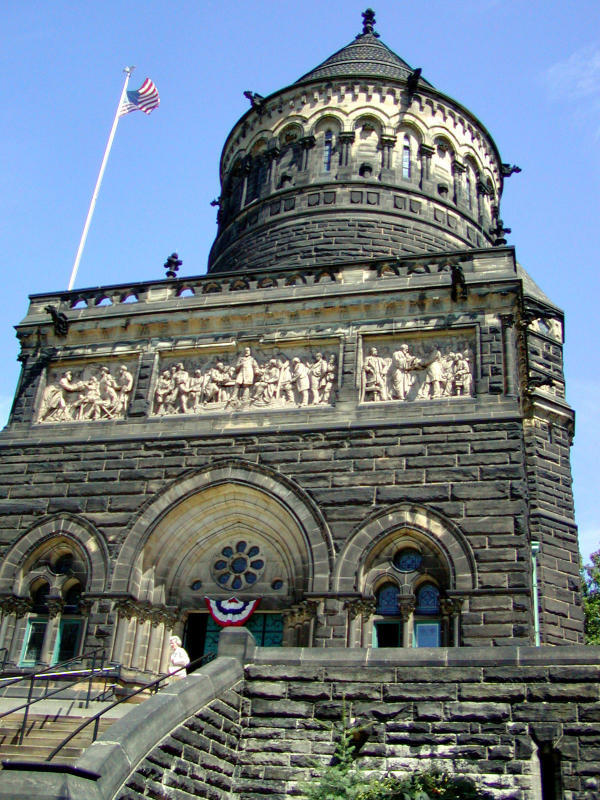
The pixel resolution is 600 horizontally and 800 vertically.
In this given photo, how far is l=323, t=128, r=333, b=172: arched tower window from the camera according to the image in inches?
902

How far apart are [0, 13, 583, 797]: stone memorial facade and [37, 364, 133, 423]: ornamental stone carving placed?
4 centimetres

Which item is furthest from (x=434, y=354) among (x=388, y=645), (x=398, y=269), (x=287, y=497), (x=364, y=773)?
(x=364, y=773)

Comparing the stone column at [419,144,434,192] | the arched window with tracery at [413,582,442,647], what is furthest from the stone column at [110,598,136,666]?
the stone column at [419,144,434,192]

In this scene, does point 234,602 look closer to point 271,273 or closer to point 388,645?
point 388,645

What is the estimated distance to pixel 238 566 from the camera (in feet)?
54.2

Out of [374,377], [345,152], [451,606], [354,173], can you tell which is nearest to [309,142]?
[345,152]

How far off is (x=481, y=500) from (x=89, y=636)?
674 centimetres

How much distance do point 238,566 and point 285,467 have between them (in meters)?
1.96

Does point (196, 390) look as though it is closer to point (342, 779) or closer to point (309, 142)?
point (309, 142)

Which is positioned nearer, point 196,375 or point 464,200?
point 196,375

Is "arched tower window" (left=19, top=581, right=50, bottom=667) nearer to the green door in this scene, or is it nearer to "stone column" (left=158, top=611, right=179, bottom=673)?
"stone column" (left=158, top=611, right=179, bottom=673)

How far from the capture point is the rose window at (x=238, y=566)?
16.3 m

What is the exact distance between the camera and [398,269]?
17578 mm

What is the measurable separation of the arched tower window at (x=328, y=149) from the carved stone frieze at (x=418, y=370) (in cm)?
754
